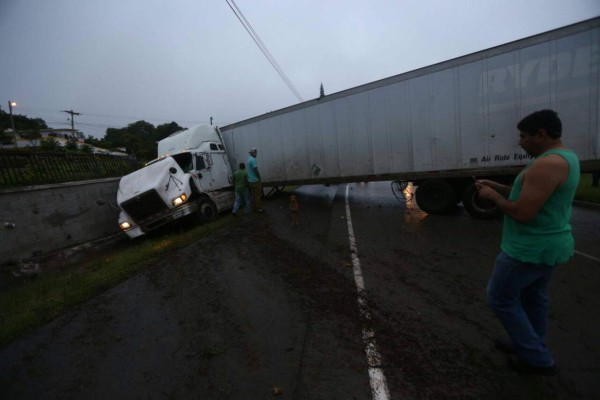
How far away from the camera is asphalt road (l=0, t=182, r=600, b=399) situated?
2.25 metres

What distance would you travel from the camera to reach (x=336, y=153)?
9.19 metres

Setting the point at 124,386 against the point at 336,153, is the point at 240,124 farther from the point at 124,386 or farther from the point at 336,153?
the point at 124,386

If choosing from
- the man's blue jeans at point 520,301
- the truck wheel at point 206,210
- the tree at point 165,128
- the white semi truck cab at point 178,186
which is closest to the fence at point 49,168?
the white semi truck cab at point 178,186

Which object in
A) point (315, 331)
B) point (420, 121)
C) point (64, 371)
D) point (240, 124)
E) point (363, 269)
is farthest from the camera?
point (240, 124)

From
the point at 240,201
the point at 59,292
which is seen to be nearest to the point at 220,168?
the point at 240,201

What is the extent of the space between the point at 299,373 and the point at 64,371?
7.73ft

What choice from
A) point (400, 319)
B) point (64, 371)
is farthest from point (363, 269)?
point (64, 371)

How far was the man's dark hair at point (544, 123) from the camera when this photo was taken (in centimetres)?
188

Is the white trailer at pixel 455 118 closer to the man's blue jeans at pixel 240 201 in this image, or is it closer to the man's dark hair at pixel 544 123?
the man's blue jeans at pixel 240 201

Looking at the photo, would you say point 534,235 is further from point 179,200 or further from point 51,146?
point 51,146

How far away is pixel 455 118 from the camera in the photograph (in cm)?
682

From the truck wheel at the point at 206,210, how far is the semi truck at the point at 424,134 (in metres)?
0.04

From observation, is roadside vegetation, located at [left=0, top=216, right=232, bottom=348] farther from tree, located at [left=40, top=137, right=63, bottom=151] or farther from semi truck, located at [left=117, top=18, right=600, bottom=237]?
tree, located at [left=40, top=137, right=63, bottom=151]

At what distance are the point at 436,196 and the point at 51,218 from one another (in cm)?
1102
